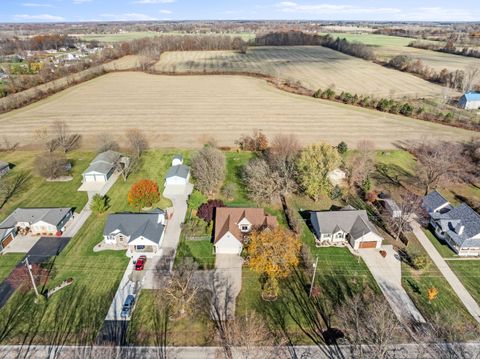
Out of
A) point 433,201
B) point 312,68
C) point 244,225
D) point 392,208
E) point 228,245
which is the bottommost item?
point 392,208

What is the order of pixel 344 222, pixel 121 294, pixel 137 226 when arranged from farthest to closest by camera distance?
pixel 344 222
pixel 137 226
pixel 121 294

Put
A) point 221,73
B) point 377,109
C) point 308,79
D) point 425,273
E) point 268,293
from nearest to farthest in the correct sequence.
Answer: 1. point 268,293
2. point 425,273
3. point 377,109
4. point 308,79
5. point 221,73

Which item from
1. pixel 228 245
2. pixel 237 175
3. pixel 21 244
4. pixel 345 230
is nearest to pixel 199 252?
pixel 228 245

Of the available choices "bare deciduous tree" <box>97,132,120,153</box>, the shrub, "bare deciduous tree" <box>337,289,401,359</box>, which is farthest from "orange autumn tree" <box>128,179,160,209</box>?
the shrub

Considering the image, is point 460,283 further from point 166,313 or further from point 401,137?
point 401,137

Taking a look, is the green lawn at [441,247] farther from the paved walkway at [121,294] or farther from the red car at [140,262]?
the paved walkway at [121,294]

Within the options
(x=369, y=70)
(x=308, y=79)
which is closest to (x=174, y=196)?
(x=308, y=79)

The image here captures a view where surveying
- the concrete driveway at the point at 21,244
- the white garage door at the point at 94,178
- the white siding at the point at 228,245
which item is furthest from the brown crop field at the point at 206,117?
the white siding at the point at 228,245

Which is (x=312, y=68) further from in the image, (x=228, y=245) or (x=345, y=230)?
(x=228, y=245)
